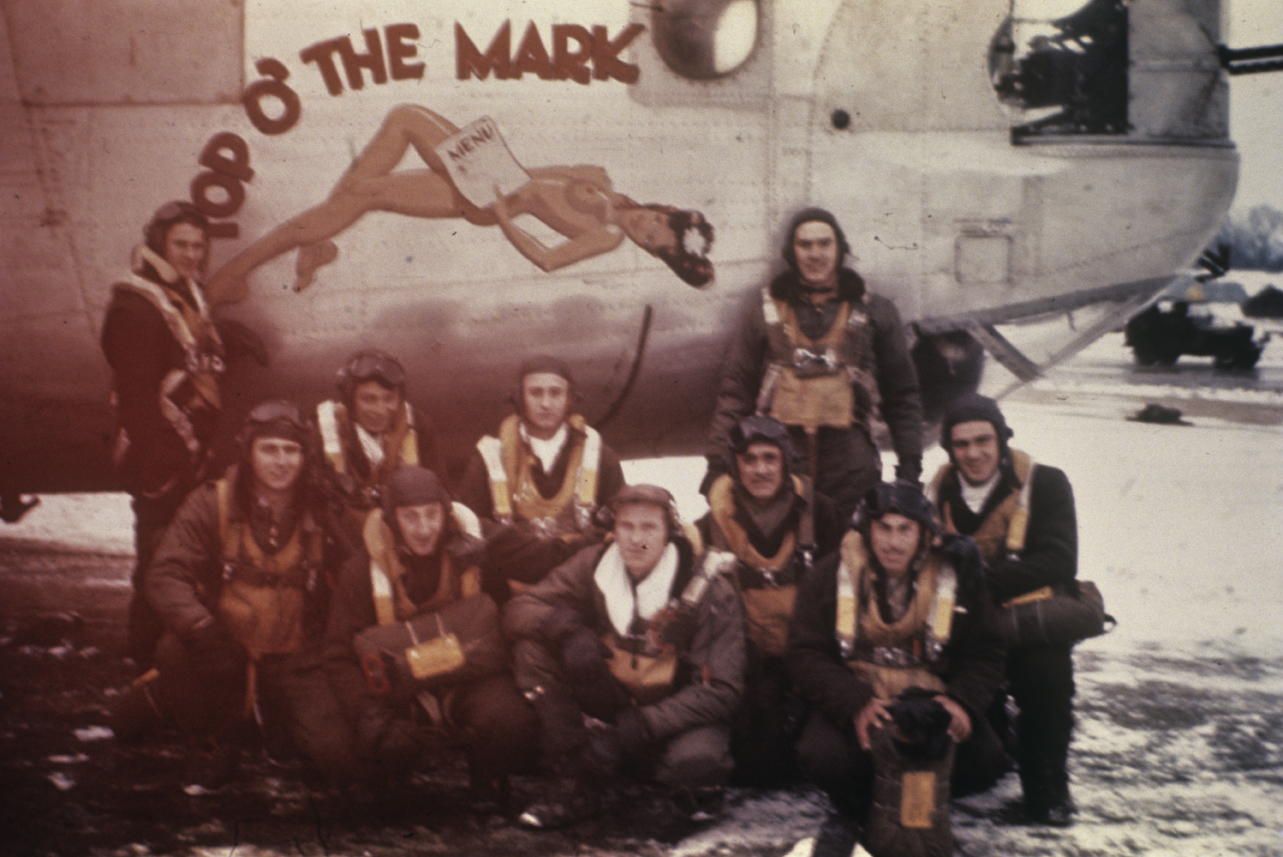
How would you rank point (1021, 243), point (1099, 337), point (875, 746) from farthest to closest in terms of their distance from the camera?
point (1099, 337) < point (1021, 243) < point (875, 746)

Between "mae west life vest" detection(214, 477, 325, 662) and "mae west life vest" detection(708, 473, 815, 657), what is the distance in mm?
1478

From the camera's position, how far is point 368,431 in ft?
11.1

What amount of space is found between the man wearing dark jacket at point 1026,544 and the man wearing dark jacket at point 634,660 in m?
0.92

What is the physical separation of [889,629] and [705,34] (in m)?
2.29

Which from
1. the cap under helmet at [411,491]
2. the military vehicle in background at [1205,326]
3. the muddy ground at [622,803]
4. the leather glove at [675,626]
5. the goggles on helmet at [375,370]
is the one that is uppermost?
the military vehicle in background at [1205,326]

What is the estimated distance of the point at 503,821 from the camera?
289 centimetres

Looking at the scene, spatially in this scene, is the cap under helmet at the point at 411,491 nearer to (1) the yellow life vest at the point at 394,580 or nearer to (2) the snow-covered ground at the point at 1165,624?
(1) the yellow life vest at the point at 394,580

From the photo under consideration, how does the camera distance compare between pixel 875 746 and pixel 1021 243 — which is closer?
pixel 875 746

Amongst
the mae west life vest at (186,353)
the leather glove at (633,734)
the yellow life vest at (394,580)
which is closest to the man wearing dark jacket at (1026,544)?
the leather glove at (633,734)

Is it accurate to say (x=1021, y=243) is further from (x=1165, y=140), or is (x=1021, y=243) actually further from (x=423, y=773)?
(x=423, y=773)

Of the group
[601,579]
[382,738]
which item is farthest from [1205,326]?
[382,738]

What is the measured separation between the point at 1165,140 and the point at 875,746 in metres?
2.82

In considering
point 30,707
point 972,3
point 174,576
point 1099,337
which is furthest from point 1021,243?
point 30,707

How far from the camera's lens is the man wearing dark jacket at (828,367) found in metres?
3.33
